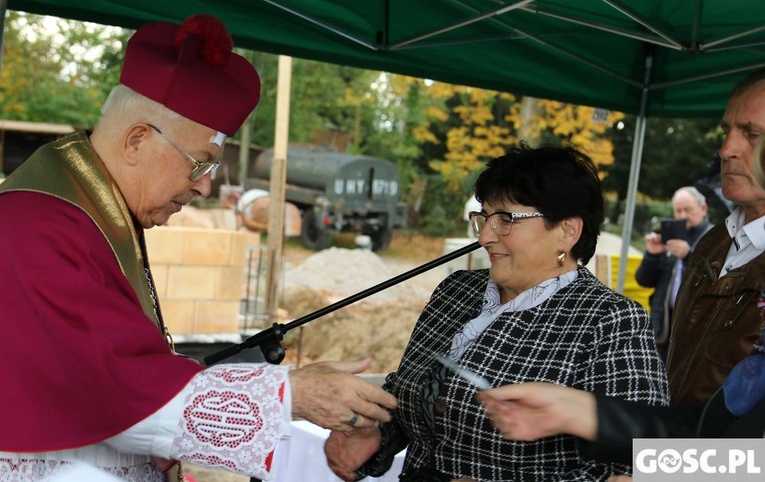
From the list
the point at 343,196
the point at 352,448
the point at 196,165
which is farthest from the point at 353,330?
the point at 196,165

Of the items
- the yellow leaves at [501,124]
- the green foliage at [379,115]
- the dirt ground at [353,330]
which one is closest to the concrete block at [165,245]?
the dirt ground at [353,330]

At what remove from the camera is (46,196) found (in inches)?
66.0

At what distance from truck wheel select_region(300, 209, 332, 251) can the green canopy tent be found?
1480 centimetres

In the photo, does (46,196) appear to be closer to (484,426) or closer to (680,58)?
(484,426)

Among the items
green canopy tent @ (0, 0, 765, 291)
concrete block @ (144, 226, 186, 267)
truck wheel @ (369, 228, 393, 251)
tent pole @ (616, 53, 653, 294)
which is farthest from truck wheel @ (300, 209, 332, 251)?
green canopy tent @ (0, 0, 765, 291)

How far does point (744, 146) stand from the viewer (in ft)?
8.21

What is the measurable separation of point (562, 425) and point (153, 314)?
0.97m

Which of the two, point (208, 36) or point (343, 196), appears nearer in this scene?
point (208, 36)

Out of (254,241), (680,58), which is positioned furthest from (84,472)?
(254,241)

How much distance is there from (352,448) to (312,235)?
16.9 metres

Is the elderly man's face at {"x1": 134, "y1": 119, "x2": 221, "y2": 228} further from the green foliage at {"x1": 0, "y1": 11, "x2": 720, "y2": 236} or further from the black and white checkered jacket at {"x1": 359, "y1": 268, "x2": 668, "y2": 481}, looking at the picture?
the green foliage at {"x1": 0, "y1": 11, "x2": 720, "y2": 236}

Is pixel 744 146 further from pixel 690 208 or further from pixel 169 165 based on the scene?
pixel 690 208

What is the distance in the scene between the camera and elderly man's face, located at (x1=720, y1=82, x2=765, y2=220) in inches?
96.9

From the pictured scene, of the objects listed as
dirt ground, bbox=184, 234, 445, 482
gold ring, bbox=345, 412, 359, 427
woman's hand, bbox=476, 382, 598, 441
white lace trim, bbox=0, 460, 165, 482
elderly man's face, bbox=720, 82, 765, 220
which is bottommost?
dirt ground, bbox=184, 234, 445, 482
